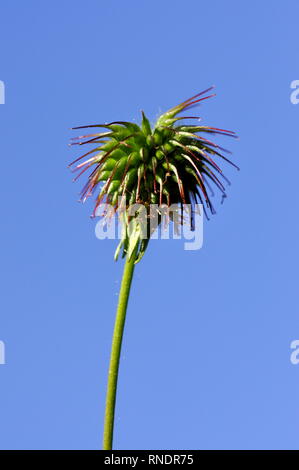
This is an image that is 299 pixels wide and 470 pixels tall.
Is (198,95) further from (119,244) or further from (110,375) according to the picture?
(110,375)

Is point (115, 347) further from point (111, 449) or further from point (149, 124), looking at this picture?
point (149, 124)

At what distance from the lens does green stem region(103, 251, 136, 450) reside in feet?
Answer: 41.4

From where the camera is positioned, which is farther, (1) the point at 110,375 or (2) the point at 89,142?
(2) the point at 89,142

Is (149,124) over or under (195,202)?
over

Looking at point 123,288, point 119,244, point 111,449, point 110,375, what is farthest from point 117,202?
point 111,449

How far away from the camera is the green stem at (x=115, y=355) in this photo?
41.4 feet

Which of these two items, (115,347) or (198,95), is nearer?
(115,347)

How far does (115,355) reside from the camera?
12938mm

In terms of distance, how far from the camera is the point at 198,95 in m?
14.5

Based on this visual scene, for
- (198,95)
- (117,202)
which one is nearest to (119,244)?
(117,202)

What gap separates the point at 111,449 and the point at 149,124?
4872 mm
